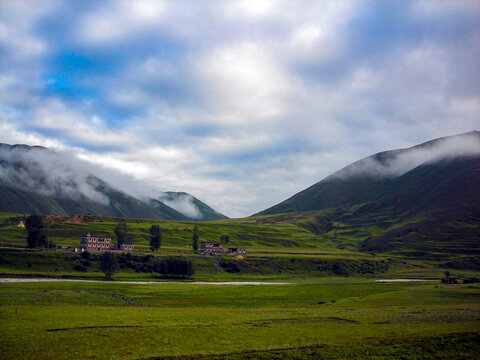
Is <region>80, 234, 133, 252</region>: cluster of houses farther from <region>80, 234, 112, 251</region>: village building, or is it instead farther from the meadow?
the meadow

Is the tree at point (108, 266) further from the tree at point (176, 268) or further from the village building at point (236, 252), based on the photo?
the village building at point (236, 252)

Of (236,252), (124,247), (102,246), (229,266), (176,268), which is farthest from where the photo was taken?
(236,252)

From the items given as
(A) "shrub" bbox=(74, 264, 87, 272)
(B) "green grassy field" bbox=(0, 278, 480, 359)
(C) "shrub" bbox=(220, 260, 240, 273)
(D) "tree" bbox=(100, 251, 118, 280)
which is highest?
(B) "green grassy field" bbox=(0, 278, 480, 359)

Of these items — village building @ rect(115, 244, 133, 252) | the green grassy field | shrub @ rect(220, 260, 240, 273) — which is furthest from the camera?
village building @ rect(115, 244, 133, 252)

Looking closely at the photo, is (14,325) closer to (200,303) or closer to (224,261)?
(200,303)

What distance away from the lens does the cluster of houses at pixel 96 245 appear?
182750mm

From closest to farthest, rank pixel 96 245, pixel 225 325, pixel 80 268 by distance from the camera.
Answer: pixel 225 325 < pixel 80 268 < pixel 96 245

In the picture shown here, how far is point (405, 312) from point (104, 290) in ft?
230

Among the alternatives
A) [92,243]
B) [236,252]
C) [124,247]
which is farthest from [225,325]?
[92,243]

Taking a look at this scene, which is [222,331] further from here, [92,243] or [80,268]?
[92,243]

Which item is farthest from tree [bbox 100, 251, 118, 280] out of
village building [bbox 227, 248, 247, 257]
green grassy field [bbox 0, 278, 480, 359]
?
village building [bbox 227, 248, 247, 257]

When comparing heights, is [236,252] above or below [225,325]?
below

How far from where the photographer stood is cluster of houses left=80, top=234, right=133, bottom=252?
18275cm

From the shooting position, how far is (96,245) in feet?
608
